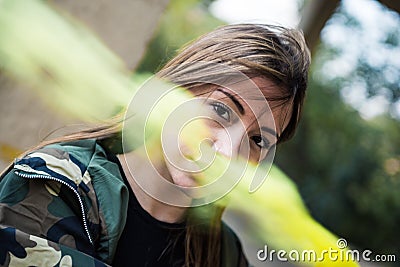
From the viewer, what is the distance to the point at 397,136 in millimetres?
1488

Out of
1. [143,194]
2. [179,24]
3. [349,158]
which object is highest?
[143,194]

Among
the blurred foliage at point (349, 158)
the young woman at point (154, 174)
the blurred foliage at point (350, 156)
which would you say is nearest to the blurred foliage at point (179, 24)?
the blurred foliage at point (349, 158)

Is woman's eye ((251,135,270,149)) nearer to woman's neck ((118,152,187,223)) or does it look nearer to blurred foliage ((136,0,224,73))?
woman's neck ((118,152,187,223))

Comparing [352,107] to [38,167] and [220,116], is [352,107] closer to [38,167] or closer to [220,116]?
[220,116]

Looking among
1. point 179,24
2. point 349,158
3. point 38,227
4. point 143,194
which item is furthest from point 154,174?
point 349,158

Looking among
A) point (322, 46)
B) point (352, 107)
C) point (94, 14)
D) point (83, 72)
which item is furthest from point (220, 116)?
point (352, 107)

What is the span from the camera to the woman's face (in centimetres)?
52

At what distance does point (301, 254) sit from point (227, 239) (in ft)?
0.68

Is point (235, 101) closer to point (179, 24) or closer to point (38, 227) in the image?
point (38, 227)

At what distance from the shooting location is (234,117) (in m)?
0.52

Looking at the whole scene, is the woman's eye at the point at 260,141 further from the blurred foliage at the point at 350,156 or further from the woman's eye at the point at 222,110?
the blurred foliage at the point at 350,156

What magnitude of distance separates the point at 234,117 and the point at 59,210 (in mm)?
167

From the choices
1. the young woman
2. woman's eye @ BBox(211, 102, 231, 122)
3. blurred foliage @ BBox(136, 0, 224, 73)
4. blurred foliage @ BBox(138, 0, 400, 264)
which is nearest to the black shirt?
the young woman

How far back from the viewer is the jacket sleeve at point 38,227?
1.45ft
